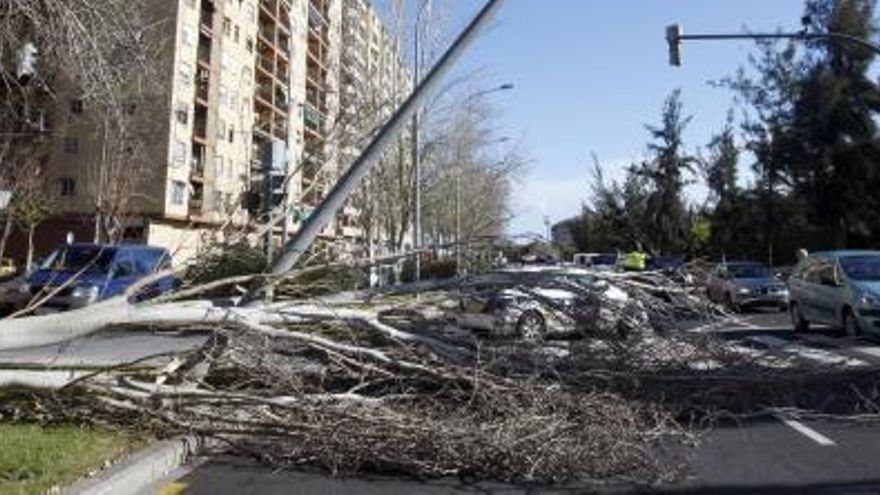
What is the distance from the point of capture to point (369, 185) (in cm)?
4456

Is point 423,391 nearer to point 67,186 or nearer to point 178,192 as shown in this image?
point 67,186

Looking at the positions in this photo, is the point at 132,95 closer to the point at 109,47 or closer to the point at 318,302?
the point at 109,47

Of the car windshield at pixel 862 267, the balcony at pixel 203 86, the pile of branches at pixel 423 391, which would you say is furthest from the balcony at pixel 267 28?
the pile of branches at pixel 423 391

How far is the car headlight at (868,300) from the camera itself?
2130cm

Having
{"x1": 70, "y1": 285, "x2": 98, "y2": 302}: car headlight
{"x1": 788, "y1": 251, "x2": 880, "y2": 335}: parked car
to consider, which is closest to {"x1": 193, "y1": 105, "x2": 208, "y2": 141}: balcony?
{"x1": 70, "y1": 285, "x2": 98, "y2": 302}: car headlight

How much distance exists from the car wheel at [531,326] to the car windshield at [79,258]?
15.9m

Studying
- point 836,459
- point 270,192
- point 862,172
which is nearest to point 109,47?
point 270,192

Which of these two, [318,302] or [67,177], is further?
[67,177]

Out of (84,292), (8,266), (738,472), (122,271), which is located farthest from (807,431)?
(8,266)

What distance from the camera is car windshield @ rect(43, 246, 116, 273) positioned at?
2582cm

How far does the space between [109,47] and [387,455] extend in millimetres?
6691

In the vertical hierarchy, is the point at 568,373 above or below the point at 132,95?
below

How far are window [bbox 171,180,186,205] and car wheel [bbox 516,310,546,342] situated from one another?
57.3m

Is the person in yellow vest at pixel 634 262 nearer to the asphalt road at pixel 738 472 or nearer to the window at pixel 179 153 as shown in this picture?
the asphalt road at pixel 738 472
